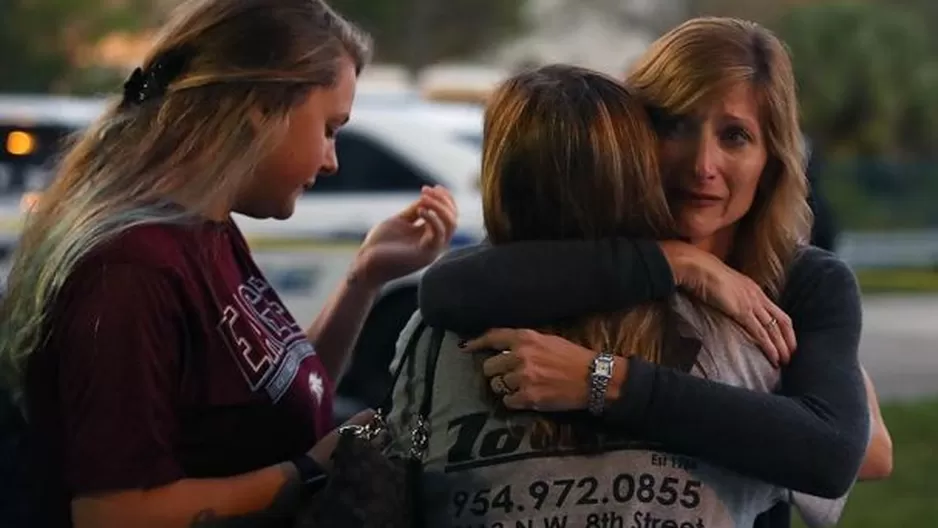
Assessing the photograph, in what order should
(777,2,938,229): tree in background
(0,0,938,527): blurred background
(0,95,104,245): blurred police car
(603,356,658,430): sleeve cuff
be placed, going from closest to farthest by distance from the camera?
1. (603,356,658,430): sleeve cuff
2. (0,0,938,527): blurred background
3. (0,95,104,245): blurred police car
4. (777,2,938,229): tree in background

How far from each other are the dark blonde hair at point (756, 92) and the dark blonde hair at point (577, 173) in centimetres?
9

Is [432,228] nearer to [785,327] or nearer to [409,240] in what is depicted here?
[409,240]

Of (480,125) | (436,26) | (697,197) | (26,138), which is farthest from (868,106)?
(697,197)

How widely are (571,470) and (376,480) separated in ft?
0.77

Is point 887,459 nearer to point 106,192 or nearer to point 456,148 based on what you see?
point 106,192

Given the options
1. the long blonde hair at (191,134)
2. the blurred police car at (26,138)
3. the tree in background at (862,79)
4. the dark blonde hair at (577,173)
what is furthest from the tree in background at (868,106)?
the dark blonde hair at (577,173)

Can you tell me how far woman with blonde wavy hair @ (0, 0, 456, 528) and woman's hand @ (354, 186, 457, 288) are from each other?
424mm

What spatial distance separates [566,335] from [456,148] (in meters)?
6.55

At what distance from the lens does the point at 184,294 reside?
212 centimetres

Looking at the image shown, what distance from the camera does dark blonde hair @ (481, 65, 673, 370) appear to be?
2010 millimetres

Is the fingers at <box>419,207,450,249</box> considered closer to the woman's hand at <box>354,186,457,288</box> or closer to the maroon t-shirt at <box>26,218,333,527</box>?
the woman's hand at <box>354,186,457,288</box>

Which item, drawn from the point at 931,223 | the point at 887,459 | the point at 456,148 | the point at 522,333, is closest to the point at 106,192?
the point at 522,333

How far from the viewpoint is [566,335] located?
2.07 m

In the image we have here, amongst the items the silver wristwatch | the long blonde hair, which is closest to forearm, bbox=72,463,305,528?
the long blonde hair
